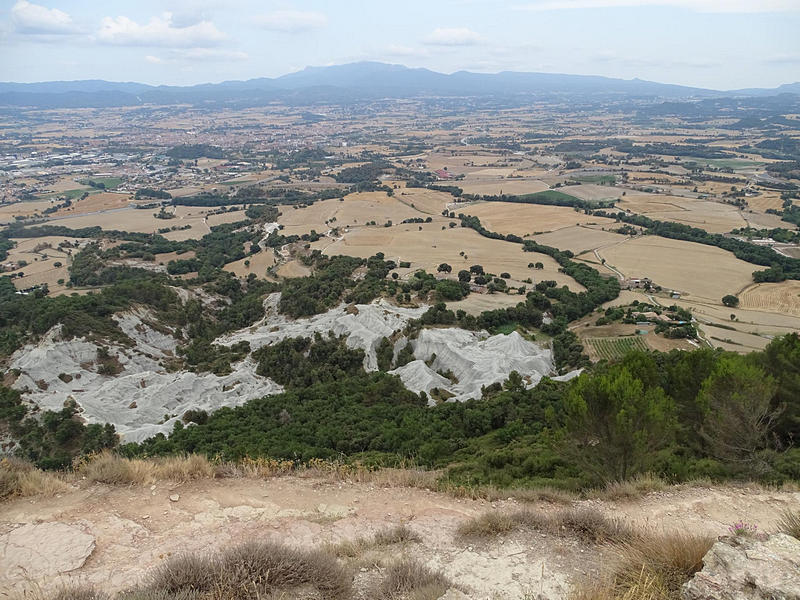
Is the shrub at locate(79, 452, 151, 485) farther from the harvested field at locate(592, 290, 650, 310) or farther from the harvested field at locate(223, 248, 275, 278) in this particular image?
the harvested field at locate(223, 248, 275, 278)

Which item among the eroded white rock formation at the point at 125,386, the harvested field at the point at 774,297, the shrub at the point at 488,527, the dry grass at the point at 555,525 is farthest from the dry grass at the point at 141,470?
the harvested field at the point at 774,297

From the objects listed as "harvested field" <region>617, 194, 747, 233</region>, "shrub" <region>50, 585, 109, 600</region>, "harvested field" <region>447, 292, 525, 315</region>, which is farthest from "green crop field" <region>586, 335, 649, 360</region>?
"harvested field" <region>617, 194, 747, 233</region>

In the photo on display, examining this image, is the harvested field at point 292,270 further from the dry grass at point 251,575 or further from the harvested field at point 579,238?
the dry grass at point 251,575

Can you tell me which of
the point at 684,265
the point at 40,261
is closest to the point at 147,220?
the point at 40,261

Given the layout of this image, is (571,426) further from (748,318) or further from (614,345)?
(748,318)

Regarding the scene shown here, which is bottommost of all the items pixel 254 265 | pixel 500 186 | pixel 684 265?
pixel 684 265
